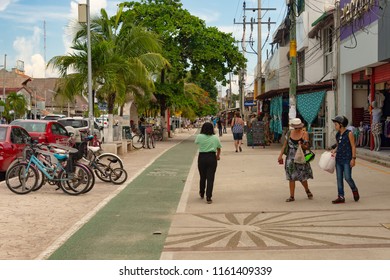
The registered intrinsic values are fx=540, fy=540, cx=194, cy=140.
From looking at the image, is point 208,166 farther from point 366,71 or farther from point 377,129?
point 366,71

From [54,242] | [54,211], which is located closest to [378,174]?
[54,211]

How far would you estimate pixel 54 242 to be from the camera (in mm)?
6859

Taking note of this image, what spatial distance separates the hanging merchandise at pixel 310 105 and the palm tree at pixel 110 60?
6717 millimetres

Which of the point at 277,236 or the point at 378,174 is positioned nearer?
the point at 277,236

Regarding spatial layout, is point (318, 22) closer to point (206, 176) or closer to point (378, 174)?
point (378, 174)

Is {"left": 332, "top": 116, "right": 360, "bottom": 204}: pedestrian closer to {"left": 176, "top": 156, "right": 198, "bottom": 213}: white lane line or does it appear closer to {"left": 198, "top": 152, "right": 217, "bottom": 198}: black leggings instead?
{"left": 198, "top": 152, "right": 217, "bottom": 198}: black leggings

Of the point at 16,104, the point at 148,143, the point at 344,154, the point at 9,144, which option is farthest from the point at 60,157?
the point at 16,104

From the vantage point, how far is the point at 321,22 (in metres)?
25.2

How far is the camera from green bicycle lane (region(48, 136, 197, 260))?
6.25 meters

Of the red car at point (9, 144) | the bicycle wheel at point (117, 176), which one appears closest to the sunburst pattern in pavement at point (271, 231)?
the bicycle wheel at point (117, 176)

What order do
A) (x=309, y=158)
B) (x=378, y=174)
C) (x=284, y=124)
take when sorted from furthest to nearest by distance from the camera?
(x=284, y=124), (x=378, y=174), (x=309, y=158)

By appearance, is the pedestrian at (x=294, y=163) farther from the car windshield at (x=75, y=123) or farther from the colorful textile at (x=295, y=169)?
the car windshield at (x=75, y=123)

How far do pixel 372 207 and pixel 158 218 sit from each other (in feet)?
11.8

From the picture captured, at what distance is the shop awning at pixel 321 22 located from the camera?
23.9 m
